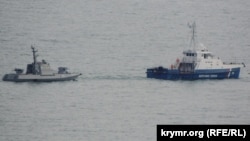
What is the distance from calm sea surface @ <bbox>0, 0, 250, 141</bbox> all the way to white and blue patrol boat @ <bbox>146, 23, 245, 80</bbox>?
5.05 ft

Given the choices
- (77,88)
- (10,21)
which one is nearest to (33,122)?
(77,88)

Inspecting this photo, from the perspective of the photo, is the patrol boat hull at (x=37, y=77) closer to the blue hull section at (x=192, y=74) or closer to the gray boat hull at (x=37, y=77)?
the gray boat hull at (x=37, y=77)

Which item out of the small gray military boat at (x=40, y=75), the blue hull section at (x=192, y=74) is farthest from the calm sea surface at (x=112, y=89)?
the small gray military boat at (x=40, y=75)

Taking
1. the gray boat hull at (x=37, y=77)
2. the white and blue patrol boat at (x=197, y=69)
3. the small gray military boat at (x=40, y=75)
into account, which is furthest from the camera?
the white and blue patrol boat at (x=197, y=69)

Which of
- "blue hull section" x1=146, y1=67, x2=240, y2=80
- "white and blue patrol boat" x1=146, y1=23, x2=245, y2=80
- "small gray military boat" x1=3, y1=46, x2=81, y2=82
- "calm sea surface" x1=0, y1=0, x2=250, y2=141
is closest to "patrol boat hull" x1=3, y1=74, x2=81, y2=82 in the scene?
"small gray military boat" x1=3, y1=46, x2=81, y2=82

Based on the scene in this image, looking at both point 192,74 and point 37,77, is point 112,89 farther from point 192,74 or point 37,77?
point 192,74

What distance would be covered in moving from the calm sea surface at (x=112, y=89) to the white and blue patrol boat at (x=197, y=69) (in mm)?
1539

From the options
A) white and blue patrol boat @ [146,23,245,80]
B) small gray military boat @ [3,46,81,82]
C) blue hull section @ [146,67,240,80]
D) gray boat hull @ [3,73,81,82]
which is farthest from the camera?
white and blue patrol boat @ [146,23,245,80]

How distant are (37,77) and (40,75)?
1.13 feet

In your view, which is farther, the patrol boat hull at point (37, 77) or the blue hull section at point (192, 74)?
the blue hull section at point (192, 74)

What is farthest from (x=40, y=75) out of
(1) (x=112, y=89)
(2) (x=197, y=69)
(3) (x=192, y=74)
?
(2) (x=197, y=69)

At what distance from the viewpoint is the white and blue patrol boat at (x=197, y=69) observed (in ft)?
408

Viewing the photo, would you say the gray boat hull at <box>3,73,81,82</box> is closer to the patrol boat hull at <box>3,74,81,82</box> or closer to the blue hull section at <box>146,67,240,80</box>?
the patrol boat hull at <box>3,74,81,82</box>

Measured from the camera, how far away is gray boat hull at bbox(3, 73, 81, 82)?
122m
